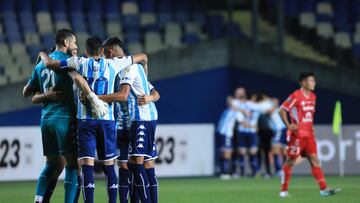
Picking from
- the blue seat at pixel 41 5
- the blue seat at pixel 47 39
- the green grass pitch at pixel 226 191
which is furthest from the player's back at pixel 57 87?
the blue seat at pixel 41 5

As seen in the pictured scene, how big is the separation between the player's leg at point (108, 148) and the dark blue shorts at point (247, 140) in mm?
10720

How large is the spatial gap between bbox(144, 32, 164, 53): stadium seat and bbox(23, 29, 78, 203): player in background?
1212cm

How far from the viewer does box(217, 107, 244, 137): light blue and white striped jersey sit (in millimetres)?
20766

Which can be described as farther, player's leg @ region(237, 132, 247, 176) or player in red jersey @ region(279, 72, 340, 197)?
player's leg @ region(237, 132, 247, 176)

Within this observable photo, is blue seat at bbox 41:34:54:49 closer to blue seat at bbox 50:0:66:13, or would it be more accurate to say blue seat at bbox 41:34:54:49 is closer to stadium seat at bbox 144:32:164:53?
blue seat at bbox 50:0:66:13

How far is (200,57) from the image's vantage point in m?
22.2

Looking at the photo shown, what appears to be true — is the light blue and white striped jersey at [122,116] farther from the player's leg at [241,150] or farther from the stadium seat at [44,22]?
the stadium seat at [44,22]

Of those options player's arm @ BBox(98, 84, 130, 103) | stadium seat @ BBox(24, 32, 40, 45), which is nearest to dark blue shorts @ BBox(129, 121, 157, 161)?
player's arm @ BBox(98, 84, 130, 103)

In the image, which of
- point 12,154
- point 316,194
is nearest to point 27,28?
point 12,154

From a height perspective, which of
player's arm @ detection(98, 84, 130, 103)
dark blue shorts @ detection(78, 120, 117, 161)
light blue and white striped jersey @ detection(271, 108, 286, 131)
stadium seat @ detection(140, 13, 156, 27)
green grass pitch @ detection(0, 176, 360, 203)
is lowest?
green grass pitch @ detection(0, 176, 360, 203)

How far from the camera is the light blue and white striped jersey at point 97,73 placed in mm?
10125

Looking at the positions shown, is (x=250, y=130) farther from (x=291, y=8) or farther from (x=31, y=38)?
(x=31, y=38)

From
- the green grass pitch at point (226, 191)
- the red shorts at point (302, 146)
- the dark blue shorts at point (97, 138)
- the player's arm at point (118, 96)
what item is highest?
the player's arm at point (118, 96)

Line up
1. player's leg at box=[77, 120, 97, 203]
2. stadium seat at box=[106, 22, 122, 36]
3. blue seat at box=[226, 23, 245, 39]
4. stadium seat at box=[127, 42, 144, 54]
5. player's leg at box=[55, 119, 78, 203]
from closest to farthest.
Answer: player's leg at box=[77, 120, 97, 203] < player's leg at box=[55, 119, 78, 203] < stadium seat at box=[127, 42, 144, 54] < stadium seat at box=[106, 22, 122, 36] < blue seat at box=[226, 23, 245, 39]
